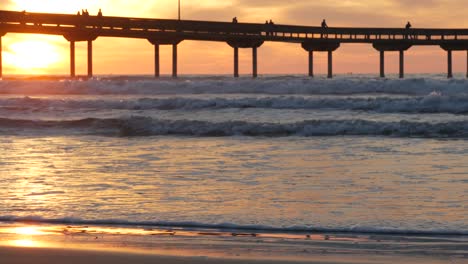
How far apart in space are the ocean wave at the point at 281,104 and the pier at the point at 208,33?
23.0 m

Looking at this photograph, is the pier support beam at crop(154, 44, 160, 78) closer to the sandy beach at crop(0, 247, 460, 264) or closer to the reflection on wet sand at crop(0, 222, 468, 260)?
the reflection on wet sand at crop(0, 222, 468, 260)

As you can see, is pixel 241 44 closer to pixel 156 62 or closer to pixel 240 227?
pixel 156 62

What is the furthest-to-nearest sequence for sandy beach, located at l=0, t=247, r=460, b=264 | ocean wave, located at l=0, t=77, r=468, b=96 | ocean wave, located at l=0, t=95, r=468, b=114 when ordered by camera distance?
ocean wave, located at l=0, t=77, r=468, b=96
ocean wave, located at l=0, t=95, r=468, b=114
sandy beach, located at l=0, t=247, r=460, b=264

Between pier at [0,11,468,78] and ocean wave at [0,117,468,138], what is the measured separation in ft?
102

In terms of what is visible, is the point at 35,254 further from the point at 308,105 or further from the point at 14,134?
the point at 308,105

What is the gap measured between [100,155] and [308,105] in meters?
12.7

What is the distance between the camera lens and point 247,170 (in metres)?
10.5

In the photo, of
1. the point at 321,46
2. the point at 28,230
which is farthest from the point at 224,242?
the point at 321,46

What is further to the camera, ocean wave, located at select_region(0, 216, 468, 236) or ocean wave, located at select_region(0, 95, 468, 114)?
ocean wave, located at select_region(0, 95, 468, 114)

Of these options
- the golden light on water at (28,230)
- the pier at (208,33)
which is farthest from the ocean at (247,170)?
the pier at (208,33)

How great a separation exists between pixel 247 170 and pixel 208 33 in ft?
137

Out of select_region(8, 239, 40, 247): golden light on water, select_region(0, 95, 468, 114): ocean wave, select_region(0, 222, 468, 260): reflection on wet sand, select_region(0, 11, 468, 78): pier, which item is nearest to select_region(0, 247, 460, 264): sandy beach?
select_region(0, 222, 468, 260): reflection on wet sand

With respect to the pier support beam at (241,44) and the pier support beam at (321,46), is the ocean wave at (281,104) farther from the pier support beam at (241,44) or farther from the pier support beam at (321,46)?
the pier support beam at (321,46)

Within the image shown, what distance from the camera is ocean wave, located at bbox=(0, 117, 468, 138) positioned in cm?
1652
